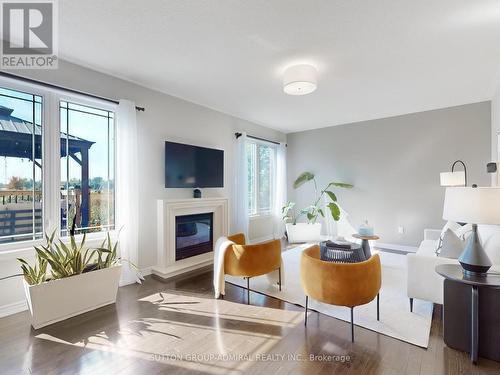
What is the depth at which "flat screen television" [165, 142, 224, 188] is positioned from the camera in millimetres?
3867

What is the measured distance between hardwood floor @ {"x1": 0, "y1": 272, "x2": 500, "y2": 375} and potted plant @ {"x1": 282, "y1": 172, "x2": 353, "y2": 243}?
9.65 feet

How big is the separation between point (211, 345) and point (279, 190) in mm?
4381

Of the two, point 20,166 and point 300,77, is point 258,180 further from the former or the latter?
point 20,166

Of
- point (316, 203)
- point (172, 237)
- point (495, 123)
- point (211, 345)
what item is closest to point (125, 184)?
point (172, 237)

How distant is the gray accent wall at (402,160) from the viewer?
4383 millimetres

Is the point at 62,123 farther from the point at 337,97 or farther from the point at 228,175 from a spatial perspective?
the point at 337,97

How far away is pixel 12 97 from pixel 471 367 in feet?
15.4

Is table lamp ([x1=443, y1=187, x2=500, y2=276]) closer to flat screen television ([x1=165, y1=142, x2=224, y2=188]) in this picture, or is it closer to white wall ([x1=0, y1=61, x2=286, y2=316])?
flat screen television ([x1=165, y1=142, x2=224, y2=188])

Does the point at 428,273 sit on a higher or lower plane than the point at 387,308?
higher

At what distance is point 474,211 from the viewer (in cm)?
173

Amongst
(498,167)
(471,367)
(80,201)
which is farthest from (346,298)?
(80,201)

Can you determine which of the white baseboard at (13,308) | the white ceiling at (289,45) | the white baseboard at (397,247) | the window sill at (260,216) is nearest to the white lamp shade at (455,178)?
the white ceiling at (289,45)

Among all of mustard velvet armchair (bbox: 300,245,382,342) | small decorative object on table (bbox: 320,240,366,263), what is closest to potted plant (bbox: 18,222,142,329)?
mustard velvet armchair (bbox: 300,245,382,342)

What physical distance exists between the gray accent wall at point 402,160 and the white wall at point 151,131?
2554mm
